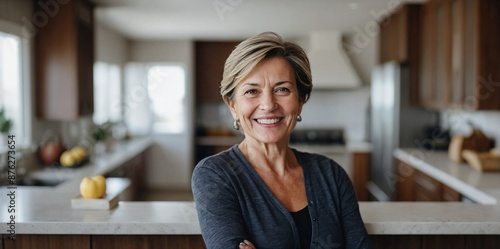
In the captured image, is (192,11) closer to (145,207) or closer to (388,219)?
(145,207)

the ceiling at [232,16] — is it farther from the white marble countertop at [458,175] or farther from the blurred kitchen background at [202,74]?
the white marble countertop at [458,175]

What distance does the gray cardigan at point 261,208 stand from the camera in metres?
1.38

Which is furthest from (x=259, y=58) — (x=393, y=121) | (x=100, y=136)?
(x=393, y=121)

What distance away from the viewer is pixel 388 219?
1854 mm

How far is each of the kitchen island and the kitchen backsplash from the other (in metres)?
2.72

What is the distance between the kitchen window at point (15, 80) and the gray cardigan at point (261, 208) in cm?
286

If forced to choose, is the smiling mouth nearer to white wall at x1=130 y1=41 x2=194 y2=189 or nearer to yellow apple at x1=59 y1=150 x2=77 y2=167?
yellow apple at x1=59 y1=150 x2=77 y2=167

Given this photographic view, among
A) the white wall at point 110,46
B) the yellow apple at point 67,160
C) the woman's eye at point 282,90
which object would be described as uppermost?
the white wall at point 110,46

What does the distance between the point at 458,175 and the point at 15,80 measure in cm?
358

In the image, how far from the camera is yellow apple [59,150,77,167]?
425cm

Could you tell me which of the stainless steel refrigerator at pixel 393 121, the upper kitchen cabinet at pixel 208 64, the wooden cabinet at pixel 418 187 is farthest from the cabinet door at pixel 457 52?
the upper kitchen cabinet at pixel 208 64

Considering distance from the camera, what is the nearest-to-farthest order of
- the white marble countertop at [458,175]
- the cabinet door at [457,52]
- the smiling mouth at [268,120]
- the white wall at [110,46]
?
the smiling mouth at [268,120], the white marble countertop at [458,175], the cabinet door at [457,52], the white wall at [110,46]

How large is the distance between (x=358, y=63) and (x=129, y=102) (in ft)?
12.0

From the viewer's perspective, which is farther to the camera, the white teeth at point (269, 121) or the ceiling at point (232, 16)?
the ceiling at point (232, 16)
